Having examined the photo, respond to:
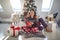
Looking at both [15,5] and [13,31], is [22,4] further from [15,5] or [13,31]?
[13,31]

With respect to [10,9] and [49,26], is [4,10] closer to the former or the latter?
[10,9]

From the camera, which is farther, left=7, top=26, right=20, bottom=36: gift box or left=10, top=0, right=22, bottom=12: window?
left=10, top=0, right=22, bottom=12: window

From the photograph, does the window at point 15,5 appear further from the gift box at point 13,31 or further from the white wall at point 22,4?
the gift box at point 13,31

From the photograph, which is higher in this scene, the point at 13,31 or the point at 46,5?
the point at 46,5

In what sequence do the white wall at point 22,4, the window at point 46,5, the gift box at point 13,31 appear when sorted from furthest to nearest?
1. the window at point 46,5
2. the white wall at point 22,4
3. the gift box at point 13,31

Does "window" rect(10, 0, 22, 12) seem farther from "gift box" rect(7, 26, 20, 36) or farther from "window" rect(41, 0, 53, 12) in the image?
"gift box" rect(7, 26, 20, 36)

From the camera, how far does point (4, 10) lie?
6.75m

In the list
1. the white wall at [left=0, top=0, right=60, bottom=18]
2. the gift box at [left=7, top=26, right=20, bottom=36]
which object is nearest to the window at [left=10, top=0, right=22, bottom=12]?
the white wall at [left=0, top=0, right=60, bottom=18]

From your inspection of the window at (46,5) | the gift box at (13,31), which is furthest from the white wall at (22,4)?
the gift box at (13,31)

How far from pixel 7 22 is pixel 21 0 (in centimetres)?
A: 122

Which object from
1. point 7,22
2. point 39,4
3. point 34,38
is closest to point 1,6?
point 7,22

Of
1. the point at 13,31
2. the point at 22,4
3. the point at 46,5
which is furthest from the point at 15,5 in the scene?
the point at 13,31

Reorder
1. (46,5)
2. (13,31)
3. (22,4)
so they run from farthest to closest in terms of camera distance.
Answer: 1. (46,5)
2. (22,4)
3. (13,31)

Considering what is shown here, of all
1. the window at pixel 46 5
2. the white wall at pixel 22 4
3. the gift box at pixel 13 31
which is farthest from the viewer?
the window at pixel 46 5
